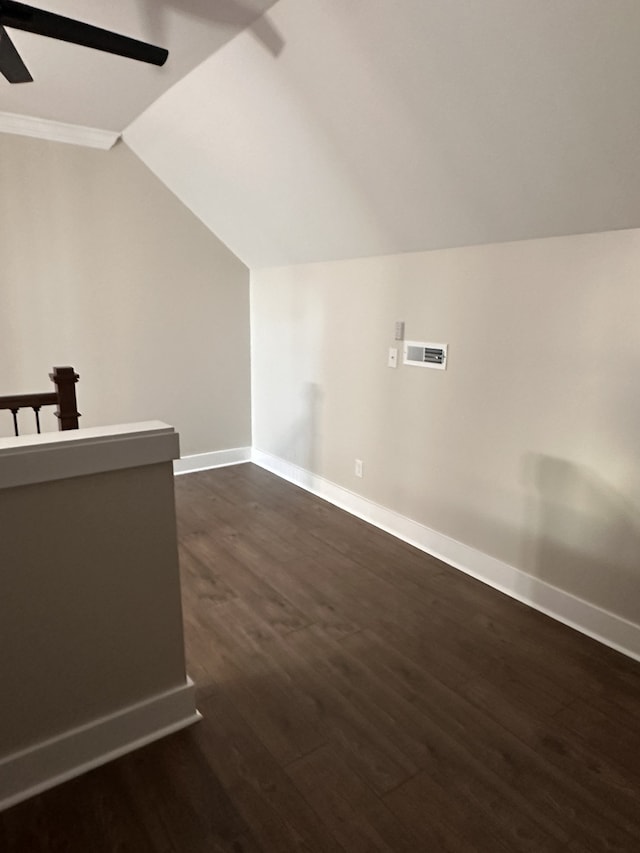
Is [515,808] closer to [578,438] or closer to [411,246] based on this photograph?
[578,438]

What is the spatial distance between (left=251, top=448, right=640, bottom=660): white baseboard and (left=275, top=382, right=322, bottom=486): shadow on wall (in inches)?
5.1

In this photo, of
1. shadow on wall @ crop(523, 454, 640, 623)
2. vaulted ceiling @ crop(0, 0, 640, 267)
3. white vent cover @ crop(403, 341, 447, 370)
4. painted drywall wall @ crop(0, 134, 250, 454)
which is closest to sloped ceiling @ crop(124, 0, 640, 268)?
vaulted ceiling @ crop(0, 0, 640, 267)

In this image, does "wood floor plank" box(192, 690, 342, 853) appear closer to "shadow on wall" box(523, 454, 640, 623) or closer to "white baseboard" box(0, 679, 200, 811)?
"white baseboard" box(0, 679, 200, 811)

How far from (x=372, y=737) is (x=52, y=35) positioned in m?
2.50

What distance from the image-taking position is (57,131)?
133 inches

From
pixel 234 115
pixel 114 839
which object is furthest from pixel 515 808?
pixel 234 115

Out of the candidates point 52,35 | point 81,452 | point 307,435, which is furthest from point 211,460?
point 52,35

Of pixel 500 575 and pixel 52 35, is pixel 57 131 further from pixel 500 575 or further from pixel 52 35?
pixel 500 575

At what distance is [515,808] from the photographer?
151 centimetres

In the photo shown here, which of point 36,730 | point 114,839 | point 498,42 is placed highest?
point 498,42

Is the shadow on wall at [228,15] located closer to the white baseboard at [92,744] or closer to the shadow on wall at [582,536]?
the shadow on wall at [582,536]

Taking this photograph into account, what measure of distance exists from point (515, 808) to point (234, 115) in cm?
310

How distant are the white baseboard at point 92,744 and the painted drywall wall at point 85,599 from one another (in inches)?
1.0

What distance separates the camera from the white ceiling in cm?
201
